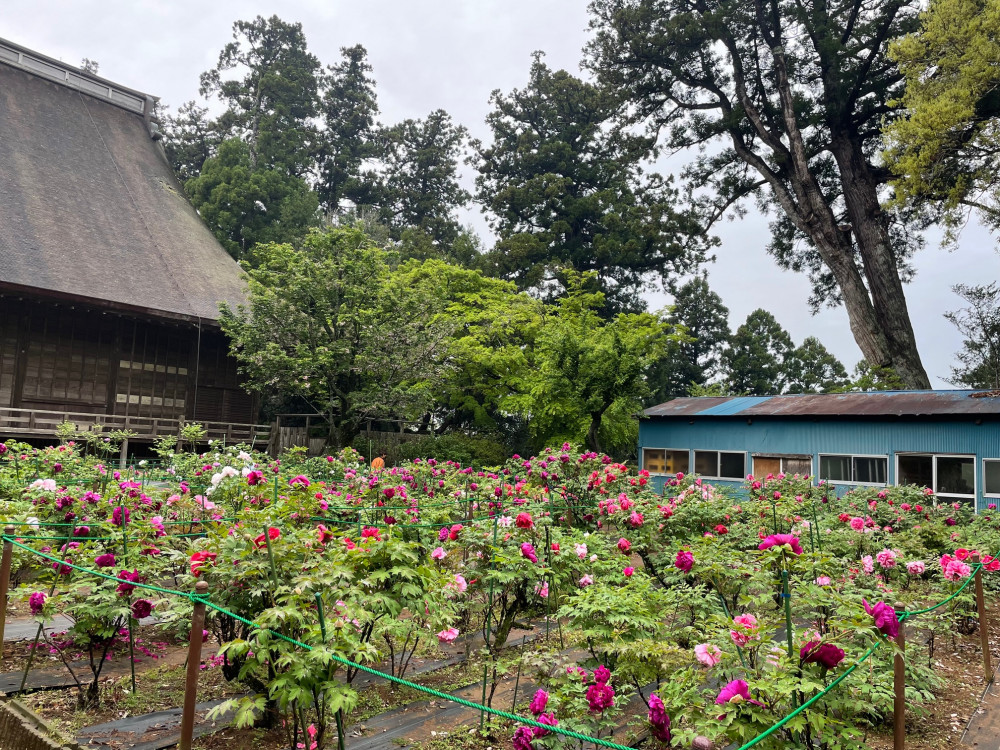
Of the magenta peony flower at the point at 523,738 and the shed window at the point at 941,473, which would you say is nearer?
the magenta peony flower at the point at 523,738

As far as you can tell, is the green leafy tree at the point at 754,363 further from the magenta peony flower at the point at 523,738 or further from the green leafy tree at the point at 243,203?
the magenta peony flower at the point at 523,738

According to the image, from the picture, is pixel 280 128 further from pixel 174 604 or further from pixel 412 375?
pixel 174 604

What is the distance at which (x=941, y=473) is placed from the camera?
13.5 m

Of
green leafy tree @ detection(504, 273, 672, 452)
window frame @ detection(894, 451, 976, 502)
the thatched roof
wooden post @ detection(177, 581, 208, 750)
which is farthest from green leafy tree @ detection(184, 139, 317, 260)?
wooden post @ detection(177, 581, 208, 750)

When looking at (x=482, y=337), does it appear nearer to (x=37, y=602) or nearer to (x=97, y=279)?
(x=97, y=279)

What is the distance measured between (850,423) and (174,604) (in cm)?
1543

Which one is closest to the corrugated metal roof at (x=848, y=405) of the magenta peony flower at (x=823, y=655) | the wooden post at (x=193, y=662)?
the magenta peony flower at (x=823, y=655)

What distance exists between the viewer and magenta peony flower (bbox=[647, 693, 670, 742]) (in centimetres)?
224

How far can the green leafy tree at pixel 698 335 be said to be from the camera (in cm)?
3950

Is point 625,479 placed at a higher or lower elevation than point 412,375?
lower

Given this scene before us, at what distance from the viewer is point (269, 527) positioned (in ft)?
10.3

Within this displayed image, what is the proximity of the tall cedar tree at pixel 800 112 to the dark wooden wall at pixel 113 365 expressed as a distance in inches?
741

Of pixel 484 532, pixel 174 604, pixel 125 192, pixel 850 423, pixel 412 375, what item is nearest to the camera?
pixel 174 604

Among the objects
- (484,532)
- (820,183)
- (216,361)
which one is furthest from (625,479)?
(820,183)
